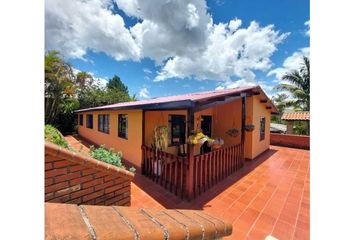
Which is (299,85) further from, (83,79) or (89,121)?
(83,79)

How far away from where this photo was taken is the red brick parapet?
80 cm

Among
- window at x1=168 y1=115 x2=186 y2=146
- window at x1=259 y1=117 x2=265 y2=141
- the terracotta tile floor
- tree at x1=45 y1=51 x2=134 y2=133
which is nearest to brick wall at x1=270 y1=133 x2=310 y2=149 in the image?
window at x1=259 y1=117 x2=265 y2=141

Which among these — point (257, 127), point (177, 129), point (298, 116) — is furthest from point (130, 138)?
point (298, 116)

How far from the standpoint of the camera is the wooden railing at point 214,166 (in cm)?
422

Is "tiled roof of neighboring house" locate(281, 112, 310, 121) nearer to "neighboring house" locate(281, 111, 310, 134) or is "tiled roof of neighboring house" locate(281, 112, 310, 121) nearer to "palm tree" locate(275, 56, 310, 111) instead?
"neighboring house" locate(281, 111, 310, 134)

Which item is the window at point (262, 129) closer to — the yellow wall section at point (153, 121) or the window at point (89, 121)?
the yellow wall section at point (153, 121)

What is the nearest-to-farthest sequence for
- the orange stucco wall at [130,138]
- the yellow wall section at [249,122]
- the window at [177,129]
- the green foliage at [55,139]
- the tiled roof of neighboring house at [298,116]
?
the green foliage at [55,139]
the orange stucco wall at [130,138]
the window at [177,129]
the yellow wall section at [249,122]
the tiled roof of neighboring house at [298,116]

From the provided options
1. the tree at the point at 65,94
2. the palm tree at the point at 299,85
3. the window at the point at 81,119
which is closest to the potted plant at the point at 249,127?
the palm tree at the point at 299,85
